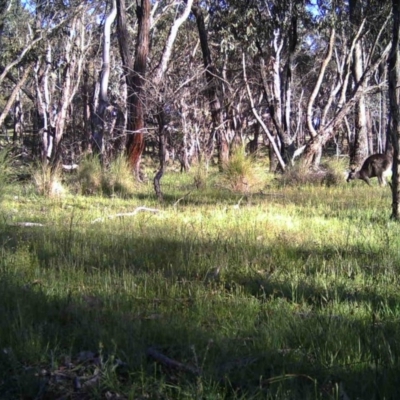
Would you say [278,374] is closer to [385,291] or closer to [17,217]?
[385,291]

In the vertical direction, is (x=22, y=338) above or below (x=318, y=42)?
below

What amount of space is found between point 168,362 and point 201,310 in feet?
3.14

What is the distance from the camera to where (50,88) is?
34000 mm

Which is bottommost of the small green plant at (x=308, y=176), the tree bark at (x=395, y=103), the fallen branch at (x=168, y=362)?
the fallen branch at (x=168, y=362)

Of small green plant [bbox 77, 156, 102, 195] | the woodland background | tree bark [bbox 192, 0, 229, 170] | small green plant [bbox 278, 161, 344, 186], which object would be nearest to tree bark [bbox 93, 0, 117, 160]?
the woodland background

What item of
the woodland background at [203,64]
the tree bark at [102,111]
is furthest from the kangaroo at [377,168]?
the tree bark at [102,111]

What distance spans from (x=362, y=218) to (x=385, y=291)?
4156mm

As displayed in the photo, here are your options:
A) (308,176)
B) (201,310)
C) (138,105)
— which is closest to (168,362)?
(201,310)

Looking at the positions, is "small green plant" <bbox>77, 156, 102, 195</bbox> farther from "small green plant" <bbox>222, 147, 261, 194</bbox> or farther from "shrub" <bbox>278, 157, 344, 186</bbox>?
→ "shrub" <bbox>278, 157, 344, 186</bbox>

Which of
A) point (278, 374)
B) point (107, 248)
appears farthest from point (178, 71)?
point (278, 374)

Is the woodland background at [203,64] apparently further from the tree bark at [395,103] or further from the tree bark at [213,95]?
the tree bark at [395,103]

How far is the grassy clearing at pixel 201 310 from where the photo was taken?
3.12 meters

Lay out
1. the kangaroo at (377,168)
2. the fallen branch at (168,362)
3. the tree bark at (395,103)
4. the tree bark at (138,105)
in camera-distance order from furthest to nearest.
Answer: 1. the tree bark at (138,105)
2. the kangaroo at (377,168)
3. the tree bark at (395,103)
4. the fallen branch at (168,362)

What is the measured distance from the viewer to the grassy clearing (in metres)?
3.12
